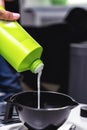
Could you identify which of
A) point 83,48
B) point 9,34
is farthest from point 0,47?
point 83,48

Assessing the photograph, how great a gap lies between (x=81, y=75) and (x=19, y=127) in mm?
1064

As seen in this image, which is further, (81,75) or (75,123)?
(81,75)

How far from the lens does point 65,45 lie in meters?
1.93

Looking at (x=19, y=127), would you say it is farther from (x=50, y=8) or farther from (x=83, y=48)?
(x=50, y=8)

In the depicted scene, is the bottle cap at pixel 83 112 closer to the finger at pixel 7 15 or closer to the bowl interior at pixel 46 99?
the bowl interior at pixel 46 99

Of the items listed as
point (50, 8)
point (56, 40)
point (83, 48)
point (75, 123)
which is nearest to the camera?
point (75, 123)

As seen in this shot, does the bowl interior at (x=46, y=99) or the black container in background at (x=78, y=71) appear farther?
the black container in background at (x=78, y=71)

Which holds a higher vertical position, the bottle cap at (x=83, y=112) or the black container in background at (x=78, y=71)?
the bottle cap at (x=83, y=112)

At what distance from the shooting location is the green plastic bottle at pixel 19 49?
777mm

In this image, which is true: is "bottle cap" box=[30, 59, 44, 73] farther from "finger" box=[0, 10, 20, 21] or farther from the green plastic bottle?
"finger" box=[0, 10, 20, 21]

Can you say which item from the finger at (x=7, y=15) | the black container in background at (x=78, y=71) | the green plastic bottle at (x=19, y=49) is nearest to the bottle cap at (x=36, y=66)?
the green plastic bottle at (x=19, y=49)

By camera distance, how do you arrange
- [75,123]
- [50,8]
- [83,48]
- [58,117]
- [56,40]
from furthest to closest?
1. [50,8]
2. [56,40]
3. [83,48]
4. [75,123]
5. [58,117]

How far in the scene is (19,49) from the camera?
0.78 metres

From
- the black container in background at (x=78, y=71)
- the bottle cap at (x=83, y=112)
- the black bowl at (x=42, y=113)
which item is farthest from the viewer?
the black container in background at (x=78, y=71)
